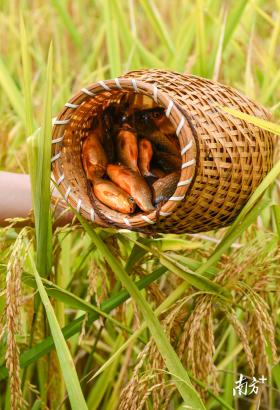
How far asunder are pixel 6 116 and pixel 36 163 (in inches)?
28.6

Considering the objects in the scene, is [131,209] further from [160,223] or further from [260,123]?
[260,123]

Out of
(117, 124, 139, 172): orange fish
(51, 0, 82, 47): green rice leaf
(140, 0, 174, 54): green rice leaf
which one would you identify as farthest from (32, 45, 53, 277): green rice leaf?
(51, 0, 82, 47): green rice leaf

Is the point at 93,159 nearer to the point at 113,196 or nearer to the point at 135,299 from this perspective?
the point at 113,196

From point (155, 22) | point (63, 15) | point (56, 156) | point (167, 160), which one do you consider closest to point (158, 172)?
point (167, 160)

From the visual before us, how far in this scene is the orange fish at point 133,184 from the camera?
88 cm

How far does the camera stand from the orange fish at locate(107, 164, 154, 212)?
882 mm

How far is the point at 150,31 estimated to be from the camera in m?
2.29

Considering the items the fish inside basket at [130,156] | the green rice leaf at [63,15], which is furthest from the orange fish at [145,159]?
the green rice leaf at [63,15]

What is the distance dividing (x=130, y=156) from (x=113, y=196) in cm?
7

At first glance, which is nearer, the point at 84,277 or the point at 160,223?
the point at 160,223

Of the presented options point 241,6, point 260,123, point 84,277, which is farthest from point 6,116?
point 260,123

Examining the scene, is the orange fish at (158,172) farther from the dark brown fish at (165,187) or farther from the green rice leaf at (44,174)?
the green rice leaf at (44,174)

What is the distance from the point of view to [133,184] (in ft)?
2.99

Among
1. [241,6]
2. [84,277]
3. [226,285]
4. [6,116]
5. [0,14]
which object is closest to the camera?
[226,285]
